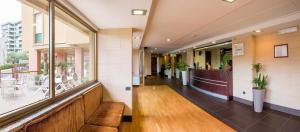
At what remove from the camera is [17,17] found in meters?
1.86

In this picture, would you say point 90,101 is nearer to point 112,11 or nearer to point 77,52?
point 112,11

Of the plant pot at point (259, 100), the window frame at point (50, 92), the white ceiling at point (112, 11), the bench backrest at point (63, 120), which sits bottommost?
the plant pot at point (259, 100)

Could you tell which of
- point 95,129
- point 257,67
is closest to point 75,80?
point 95,129

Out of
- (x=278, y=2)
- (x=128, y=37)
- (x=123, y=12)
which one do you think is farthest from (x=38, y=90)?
(x=278, y=2)

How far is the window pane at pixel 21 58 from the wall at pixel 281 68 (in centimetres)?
577

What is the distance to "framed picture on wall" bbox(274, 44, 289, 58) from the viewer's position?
4668 mm

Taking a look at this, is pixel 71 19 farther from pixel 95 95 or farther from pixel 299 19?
Result: pixel 299 19

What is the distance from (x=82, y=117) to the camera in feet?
8.77

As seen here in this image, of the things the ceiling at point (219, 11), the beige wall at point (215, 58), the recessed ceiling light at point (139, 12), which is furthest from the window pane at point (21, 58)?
the beige wall at point (215, 58)

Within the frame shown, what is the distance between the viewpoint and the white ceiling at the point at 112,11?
2629 mm

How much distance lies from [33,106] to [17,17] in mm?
1020

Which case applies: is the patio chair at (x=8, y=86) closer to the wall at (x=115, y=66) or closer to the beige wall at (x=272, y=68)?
the wall at (x=115, y=66)

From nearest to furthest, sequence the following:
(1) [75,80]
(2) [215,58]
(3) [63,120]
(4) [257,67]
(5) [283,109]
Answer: (3) [63,120]
(1) [75,80]
(5) [283,109]
(4) [257,67]
(2) [215,58]

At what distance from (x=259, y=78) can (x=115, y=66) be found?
4315 mm
